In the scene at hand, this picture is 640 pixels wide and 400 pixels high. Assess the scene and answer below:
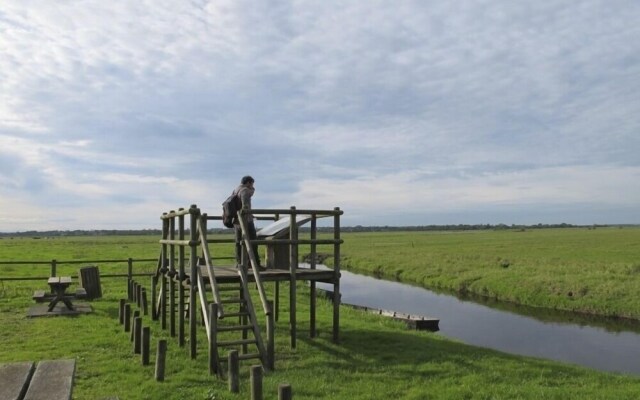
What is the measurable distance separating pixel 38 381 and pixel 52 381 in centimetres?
14

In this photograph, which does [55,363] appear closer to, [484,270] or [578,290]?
[578,290]

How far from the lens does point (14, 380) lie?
507 centimetres

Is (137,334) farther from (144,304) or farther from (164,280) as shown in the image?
(144,304)

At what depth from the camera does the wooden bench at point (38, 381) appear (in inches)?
188

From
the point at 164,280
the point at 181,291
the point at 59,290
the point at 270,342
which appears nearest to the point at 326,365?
the point at 270,342

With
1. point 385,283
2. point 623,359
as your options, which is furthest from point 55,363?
point 385,283

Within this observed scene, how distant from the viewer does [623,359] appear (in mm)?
18016

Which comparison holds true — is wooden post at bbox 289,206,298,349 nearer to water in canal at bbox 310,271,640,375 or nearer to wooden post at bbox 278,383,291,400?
wooden post at bbox 278,383,291,400

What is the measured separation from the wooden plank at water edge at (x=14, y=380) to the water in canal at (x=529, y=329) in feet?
54.3

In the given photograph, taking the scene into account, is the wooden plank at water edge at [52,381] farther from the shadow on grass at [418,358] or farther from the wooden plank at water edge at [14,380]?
the shadow on grass at [418,358]

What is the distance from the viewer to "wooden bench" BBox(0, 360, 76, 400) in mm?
4766

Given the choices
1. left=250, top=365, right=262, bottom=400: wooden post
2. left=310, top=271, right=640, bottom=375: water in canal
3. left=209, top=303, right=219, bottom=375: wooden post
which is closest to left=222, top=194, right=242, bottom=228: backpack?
left=209, top=303, right=219, bottom=375: wooden post

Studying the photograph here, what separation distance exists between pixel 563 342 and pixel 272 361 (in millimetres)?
14468

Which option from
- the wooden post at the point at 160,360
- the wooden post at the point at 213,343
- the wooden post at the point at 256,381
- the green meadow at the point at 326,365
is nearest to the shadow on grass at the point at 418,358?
the green meadow at the point at 326,365
